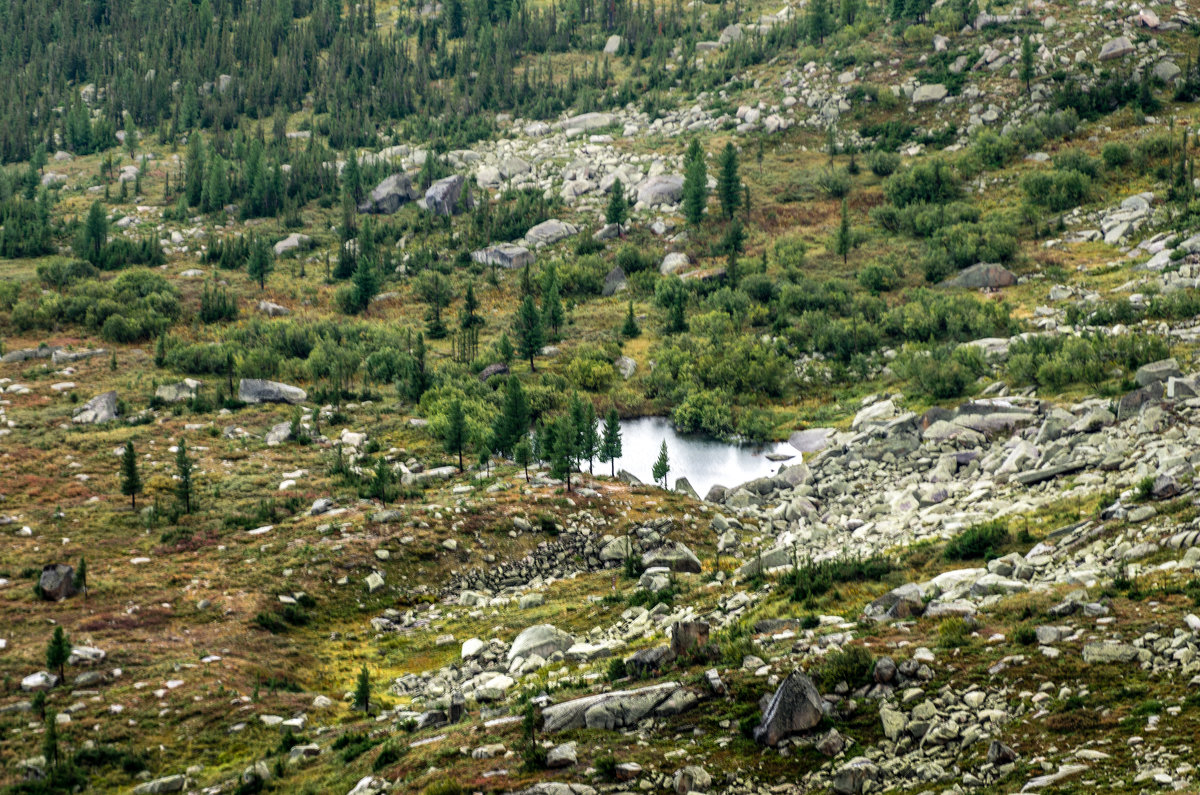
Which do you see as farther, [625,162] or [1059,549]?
[625,162]

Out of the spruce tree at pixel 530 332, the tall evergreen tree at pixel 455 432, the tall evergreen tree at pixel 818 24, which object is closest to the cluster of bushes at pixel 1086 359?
the tall evergreen tree at pixel 455 432

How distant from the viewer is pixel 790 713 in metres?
16.5

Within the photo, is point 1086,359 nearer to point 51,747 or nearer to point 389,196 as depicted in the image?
point 51,747

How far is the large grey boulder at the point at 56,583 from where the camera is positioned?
2797 centimetres

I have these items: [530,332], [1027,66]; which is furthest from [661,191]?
[1027,66]

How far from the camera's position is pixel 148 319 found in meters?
65.6

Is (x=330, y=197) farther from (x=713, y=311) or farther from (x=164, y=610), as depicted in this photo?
(x=164, y=610)

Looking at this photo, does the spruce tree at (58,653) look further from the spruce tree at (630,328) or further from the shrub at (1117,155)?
the shrub at (1117,155)

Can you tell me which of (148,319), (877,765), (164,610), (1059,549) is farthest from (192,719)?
(148,319)

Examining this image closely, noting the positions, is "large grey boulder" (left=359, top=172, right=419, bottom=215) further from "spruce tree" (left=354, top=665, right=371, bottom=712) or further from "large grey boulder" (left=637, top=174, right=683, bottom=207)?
"spruce tree" (left=354, top=665, right=371, bottom=712)

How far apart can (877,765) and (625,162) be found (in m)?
87.2

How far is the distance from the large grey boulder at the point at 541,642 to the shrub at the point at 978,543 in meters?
10.3

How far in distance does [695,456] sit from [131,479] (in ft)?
103

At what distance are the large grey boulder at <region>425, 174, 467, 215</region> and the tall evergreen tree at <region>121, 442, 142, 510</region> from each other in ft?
194
